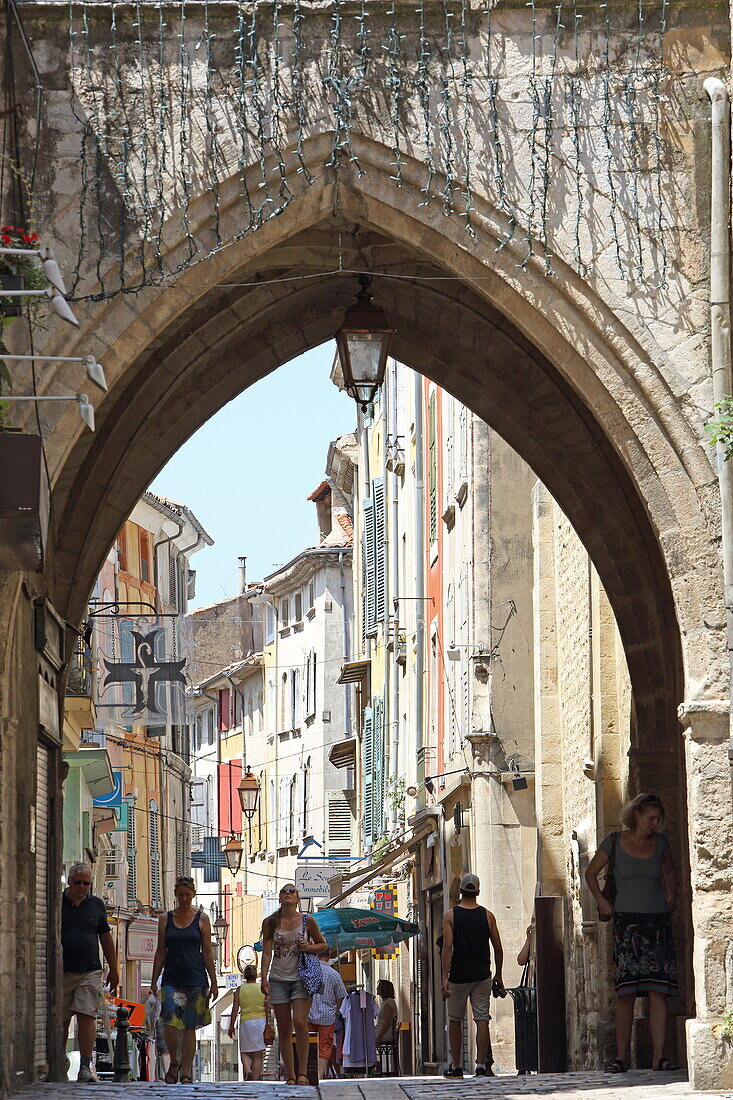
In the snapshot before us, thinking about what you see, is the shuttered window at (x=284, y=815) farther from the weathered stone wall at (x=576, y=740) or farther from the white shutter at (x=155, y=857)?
the weathered stone wall at (x=576, y=740)

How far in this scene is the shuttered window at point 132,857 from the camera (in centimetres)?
3409

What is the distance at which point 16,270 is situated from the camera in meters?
8.30

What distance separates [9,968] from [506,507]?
10398mm

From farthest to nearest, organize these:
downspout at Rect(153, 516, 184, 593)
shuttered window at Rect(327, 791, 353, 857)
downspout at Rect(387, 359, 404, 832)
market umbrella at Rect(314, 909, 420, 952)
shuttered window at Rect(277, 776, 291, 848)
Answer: shuttered window at Rect(277, 776, 291, 848), shuttered window at Rect(327, 791, 353, 857), downspout at Rect(153, 516, 184, 593), downspout at Rect(387, 359, 404, 832), market umbrella at Rect(314, 909, 420, 952)

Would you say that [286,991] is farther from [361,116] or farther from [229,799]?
[229,799]

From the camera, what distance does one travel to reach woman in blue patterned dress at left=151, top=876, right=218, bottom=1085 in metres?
10.6

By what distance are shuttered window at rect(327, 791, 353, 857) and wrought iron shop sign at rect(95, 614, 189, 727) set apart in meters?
23.8

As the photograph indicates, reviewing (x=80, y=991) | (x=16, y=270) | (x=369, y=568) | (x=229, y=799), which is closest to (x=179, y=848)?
(x=369, y=568)

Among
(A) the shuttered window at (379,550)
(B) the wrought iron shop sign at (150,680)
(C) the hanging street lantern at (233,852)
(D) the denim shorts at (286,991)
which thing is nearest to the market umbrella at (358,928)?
(B) the wrought iron shop sign at (150,680)

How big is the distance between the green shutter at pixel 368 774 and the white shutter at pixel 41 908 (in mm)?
22621

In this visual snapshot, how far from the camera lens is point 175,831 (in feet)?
139

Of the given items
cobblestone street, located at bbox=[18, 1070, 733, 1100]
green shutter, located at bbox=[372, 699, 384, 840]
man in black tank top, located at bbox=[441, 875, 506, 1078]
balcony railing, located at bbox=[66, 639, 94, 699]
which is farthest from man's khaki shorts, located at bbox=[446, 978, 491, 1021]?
green shutter, located at bbox=[372, 699, 384, 840]

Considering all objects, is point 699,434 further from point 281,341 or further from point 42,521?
point 281,341

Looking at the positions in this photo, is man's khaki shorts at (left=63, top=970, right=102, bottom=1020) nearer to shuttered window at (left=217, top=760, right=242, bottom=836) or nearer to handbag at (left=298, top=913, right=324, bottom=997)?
handbag at (left=298, top=913, right=324, bottom=997)
